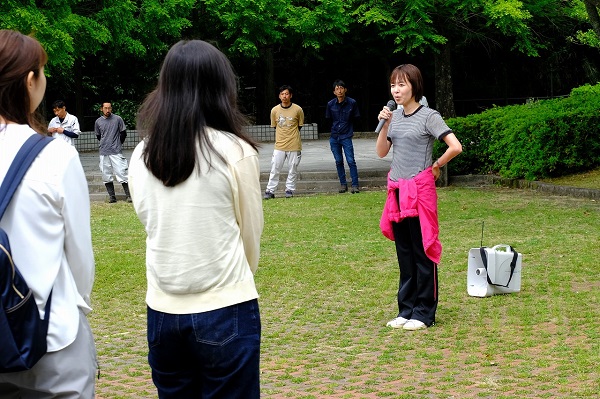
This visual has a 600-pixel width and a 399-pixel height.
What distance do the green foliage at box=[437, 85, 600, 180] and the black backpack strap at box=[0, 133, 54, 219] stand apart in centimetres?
1595

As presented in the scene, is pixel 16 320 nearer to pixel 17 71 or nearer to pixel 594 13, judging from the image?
pixel 17 71

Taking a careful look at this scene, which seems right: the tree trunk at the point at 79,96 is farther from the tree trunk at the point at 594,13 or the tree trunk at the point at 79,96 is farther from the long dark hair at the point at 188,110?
the long dark hair at the point at 188,110

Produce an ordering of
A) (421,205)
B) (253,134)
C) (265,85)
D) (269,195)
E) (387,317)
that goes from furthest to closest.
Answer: (265,85) < (253,134) < (269,195) < (387,317) < (421,205)

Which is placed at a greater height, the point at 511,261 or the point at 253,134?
the point at 511,261

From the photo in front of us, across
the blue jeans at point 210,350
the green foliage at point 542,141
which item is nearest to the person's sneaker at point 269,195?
the green foliage at point 542,141

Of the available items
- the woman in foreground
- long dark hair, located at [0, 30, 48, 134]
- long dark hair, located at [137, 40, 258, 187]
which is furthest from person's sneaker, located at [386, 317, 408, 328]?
long dark hair, located at [0, 30, 48, 134]

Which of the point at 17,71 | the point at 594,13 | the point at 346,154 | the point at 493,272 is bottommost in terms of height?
the point at 493,272

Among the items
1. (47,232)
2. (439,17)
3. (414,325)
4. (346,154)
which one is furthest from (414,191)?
(439,17)

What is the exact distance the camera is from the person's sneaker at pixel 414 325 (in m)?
7.68

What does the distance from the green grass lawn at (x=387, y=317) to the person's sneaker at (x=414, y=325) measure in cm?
11

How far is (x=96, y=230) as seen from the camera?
47.8 feet

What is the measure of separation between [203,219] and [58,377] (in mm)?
740

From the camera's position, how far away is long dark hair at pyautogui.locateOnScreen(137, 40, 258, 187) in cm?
343

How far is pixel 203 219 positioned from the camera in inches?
136
